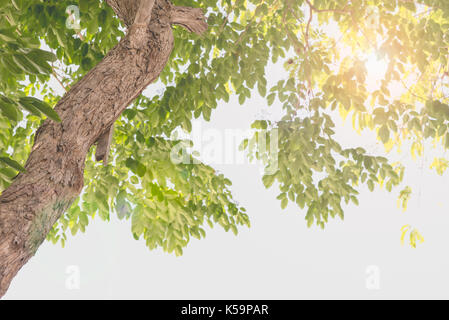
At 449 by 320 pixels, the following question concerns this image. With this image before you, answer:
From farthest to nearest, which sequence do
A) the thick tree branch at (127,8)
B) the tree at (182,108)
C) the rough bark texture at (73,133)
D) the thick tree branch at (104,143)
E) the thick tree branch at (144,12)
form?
1. the thick tree branch at (127,8)
2. the thick tree branch at (144,12)
3. the thick tree branch at (104,143)
4. the tree at (182,108)
5. the rough bark texture at (73,133)

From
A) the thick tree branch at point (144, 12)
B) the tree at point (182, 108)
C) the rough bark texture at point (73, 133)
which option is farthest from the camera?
the thick tree branch at point (144, 12)

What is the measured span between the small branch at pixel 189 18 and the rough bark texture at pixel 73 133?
13 millimetres

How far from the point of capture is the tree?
1644mm

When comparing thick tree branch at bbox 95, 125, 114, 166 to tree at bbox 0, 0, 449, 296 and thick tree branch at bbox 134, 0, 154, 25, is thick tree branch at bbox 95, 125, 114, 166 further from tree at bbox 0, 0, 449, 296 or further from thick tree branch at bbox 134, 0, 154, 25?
thick tree branch at bbox 134, 0, 154, 25

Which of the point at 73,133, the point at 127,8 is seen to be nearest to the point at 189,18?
the point at 127,8

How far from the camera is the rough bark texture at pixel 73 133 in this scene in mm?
1366

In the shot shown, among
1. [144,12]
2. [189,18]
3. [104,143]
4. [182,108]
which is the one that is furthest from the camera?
[182,108]

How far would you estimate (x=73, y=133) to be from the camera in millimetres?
1686

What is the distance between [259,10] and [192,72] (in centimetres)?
76

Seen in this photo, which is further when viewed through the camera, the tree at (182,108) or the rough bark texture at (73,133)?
the tree at (182,108)

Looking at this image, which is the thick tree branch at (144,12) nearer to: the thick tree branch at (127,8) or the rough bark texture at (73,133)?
the rough bark texture at (73,133)

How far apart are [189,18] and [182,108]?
99 centimetres

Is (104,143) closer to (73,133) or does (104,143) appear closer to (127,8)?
(73,133)

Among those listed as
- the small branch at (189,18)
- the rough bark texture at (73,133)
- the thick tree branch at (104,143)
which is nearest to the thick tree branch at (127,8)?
the rough bark texture at (73,133)
